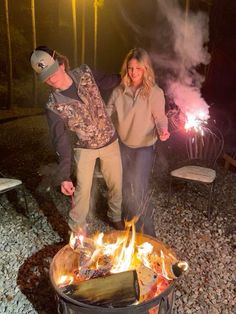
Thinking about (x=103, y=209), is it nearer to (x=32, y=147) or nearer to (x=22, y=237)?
(x=22, y=237)

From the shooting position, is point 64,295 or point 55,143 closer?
point 64,295

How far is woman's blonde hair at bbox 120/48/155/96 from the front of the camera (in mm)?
4129

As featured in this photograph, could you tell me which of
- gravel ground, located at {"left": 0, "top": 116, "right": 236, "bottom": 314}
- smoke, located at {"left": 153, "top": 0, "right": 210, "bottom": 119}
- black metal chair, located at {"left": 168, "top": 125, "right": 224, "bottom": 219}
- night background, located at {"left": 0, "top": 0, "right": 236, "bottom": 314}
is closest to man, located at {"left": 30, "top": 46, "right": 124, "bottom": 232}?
night background, located at {"left": 0, "top": 0, "right": 236, "bottom": 314}

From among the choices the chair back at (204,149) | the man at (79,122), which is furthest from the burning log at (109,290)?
the chair back at (204,149)

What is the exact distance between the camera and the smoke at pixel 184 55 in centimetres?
846

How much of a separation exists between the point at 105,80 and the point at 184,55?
7.22m

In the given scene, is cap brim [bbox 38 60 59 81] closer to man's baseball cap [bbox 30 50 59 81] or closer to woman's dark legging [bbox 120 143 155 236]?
man's baseball cap [bbox 30 50 59 81]

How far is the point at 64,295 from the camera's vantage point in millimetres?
3045

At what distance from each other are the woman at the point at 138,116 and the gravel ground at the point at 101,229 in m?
0.78

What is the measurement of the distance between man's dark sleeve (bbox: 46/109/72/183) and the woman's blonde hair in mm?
969

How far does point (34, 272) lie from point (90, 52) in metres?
13.0

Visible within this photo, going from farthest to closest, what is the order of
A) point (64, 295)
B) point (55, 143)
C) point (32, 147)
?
point (32, 147), point (55, 143), point (64, 295)

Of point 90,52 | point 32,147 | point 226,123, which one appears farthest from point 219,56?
point 90,52

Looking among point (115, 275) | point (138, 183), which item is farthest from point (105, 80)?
point (115, 275)
